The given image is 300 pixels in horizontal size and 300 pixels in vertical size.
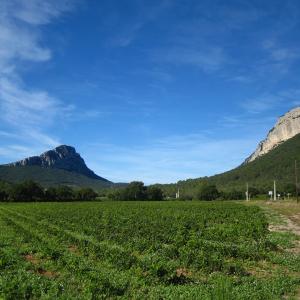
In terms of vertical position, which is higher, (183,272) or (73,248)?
(73,248)

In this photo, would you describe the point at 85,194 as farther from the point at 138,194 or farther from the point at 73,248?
the point at 73,248

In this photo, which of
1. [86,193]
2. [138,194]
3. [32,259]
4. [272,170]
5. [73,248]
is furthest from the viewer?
[138,194]

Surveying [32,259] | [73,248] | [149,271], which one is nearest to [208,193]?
[73,248]

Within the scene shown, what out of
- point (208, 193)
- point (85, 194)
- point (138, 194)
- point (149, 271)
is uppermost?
point (208, 193)

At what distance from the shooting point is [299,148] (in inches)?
6452

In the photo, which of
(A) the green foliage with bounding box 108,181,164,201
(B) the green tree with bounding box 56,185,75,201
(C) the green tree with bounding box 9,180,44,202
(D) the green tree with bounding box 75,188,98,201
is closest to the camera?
(C) the green tree with bounding box 9,180,44,202

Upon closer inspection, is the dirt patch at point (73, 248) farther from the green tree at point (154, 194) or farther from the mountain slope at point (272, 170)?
the green tree at point (154, 194)

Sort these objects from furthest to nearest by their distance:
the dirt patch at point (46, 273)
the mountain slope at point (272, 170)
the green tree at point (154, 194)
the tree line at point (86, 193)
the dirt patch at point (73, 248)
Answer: the green tree at point (154, 194) → the mountain slope at point (272, 170) → the tree line at point (86, 193) → the dirt patch at point (73, 248) → the dirt patch at point (46, 273)

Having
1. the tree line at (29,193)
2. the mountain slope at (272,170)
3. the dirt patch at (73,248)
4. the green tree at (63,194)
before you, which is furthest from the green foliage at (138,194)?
the dirt patch at (73,248)

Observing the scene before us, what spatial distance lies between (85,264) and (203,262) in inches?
196

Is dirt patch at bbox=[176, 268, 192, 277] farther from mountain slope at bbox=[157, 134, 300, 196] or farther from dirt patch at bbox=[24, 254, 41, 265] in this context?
mountain slope at bbox=[157, 134, 300, 196]

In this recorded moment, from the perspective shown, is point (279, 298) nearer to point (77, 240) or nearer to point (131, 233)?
point (77, 240)

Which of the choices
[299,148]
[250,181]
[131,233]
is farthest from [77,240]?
[250,181]

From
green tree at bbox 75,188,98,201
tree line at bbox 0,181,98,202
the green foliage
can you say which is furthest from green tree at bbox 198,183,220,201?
tree line at bbox 0,181,98,202
